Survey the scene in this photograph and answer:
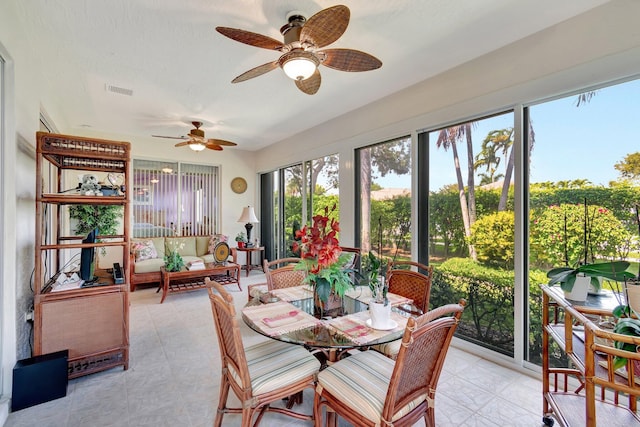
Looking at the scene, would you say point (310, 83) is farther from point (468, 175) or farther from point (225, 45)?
point (468, 175)

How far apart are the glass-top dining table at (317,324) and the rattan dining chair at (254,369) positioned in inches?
6.0

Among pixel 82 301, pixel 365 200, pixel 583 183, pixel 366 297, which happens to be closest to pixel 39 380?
pixel 82 301

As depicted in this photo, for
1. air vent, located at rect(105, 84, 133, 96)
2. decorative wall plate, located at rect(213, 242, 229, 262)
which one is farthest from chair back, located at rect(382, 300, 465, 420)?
decorative wall plate, located at rect(213, 242, 229, 262)

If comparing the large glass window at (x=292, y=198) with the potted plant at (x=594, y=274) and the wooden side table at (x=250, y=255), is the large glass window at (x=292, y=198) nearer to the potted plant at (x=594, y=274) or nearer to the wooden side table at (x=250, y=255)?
the wooden side table at (x=250, y=255)

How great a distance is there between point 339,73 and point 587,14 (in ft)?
6.41

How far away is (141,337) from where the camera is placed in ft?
9.97

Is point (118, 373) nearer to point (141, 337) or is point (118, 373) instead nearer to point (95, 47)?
point (141, 337)

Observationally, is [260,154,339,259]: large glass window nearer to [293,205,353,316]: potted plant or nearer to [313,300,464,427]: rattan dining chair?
[293,205,353,316]: potted plant

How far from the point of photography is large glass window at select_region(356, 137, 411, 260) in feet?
11.1

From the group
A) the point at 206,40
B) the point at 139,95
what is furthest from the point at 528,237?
the point at 139,95

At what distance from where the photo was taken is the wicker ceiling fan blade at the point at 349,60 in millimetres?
2006

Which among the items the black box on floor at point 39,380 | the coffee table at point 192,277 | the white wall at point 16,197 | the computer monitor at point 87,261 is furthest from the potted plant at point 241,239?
the black box on floor at point 39,380

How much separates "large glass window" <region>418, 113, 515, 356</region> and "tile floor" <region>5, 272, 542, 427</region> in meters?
0.40

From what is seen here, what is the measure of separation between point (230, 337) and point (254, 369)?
246 mm
